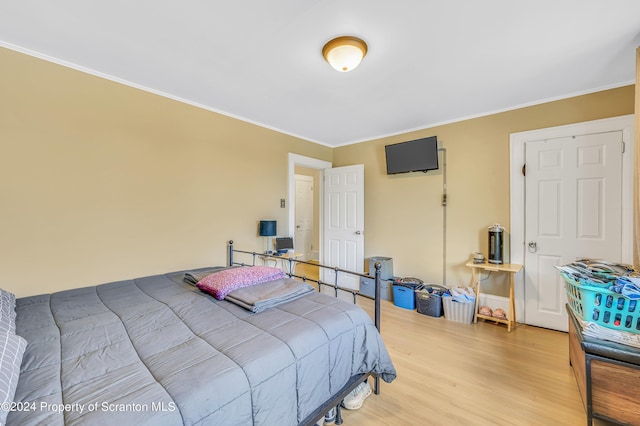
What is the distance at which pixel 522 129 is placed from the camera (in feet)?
9.75

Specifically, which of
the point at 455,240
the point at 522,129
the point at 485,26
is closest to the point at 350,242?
the point at 455,240

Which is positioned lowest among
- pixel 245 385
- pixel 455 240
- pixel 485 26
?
pixel 245 385

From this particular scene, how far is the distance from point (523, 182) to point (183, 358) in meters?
3.62

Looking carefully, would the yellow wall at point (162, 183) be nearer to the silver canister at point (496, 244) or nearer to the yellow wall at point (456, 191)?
the yellow wall at point (456, 191)

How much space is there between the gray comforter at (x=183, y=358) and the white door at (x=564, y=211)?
240cm

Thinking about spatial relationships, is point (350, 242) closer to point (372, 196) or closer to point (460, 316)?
point (372, 196)

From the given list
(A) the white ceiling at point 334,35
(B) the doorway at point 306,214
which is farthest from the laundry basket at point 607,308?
(B) the doorway at point 306,214

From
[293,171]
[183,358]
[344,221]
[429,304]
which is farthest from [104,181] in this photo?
[429,304]

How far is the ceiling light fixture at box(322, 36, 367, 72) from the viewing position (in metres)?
1.79

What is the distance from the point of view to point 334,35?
1.78 metres

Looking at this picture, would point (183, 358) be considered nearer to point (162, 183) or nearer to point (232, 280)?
point (232, 280)

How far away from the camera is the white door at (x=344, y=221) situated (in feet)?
13.7

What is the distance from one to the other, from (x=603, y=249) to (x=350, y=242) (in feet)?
9.50

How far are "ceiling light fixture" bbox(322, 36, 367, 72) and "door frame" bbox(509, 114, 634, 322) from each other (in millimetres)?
2309
